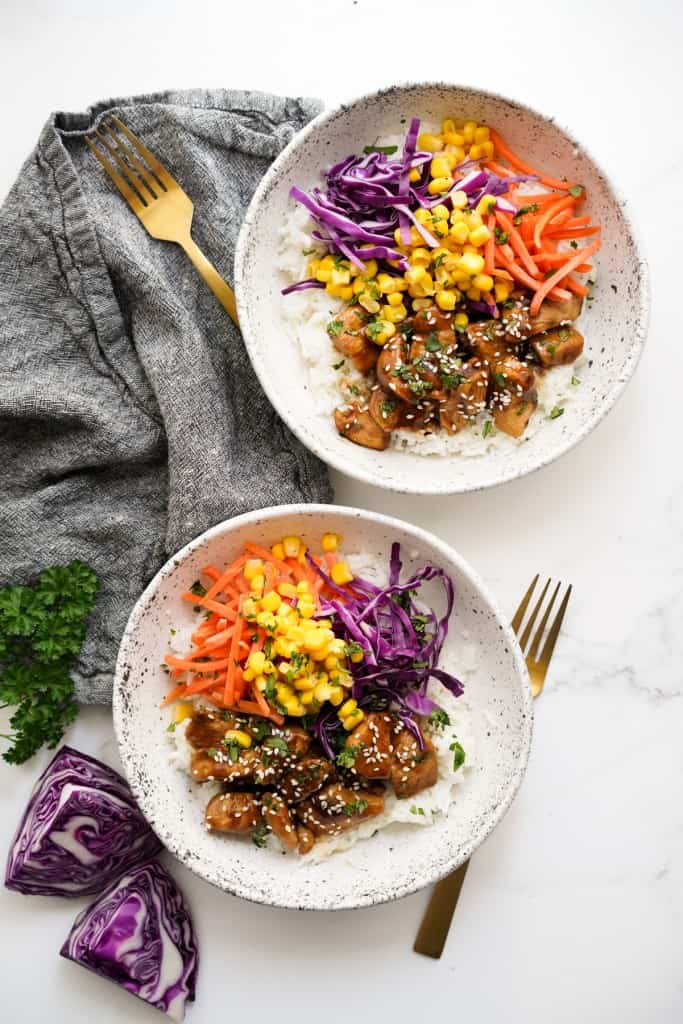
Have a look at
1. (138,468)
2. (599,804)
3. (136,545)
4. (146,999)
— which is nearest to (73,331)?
(138,468)

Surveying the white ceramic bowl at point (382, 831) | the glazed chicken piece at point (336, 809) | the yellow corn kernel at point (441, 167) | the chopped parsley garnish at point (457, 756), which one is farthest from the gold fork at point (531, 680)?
the yellow corn kernel at point (441, 167)

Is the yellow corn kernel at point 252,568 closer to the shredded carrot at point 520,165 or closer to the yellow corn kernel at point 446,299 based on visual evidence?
the yellow corn kernel at point 446,299

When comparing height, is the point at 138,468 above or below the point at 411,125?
below

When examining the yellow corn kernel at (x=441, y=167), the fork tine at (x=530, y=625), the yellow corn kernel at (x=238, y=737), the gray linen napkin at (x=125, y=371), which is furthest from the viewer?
the fork tine at (x=530, y=625)

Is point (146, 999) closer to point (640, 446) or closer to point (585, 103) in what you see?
point (640, 446)

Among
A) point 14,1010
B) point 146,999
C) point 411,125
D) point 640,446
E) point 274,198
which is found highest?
point 411,125

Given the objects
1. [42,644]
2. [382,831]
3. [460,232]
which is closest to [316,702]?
[382,831]
